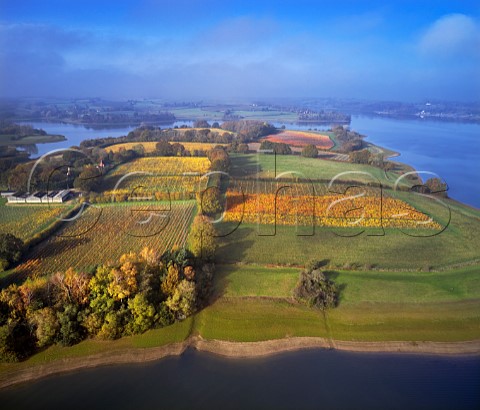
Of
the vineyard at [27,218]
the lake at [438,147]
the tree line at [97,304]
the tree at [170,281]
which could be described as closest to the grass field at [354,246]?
the tree at [170,281]

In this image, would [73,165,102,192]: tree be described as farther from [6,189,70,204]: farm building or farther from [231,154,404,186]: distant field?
[231,154,404,186]: distant field

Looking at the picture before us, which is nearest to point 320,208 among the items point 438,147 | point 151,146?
point 151,146

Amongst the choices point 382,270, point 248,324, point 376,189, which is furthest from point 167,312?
point 376,189

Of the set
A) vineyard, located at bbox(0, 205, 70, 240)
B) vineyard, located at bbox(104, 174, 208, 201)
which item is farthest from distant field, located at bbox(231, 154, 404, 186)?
vineyard, located at bbox(0, 205, 70, 240)

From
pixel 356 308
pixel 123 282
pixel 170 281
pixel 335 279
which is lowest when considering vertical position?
pixel 356 308

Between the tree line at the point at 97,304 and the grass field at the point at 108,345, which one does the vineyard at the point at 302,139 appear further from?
the grass field at the point at 108,345

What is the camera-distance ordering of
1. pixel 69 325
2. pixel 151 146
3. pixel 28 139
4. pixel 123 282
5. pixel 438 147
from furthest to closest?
pixel 438 147
pixel 28 139
pixel 151 146
pixel 123 282
pixel 69 325

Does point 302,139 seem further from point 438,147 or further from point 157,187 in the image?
point 157,187
